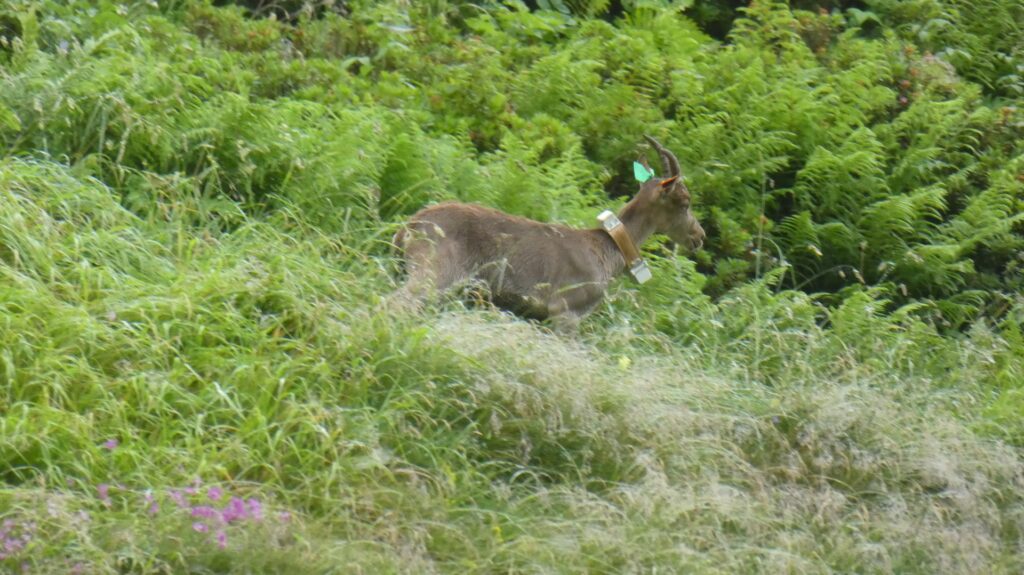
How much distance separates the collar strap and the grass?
0.40 meters

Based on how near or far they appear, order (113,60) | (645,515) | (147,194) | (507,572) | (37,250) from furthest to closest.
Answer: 1. (113,60)
2. (147,194)
3. (37,250)
4. (645,515)
5. (507,572)

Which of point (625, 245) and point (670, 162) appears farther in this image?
point (670, 162)

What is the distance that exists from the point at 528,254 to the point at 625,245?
68 cm

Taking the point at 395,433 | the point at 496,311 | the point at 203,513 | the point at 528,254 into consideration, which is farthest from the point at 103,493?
the point at 528,254

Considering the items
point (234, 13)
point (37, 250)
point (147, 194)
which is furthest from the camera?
point (234, 13)

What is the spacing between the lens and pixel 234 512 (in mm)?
6238

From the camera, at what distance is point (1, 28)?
10711mm

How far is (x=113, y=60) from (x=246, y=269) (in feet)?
7.72

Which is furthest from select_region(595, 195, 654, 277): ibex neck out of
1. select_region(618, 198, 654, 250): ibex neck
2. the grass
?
the grass

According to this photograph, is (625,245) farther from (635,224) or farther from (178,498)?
(178,498)

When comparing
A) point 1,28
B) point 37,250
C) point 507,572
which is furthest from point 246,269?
point 1,28

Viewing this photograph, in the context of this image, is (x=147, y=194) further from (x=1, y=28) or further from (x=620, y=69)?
(x=620, y=69)

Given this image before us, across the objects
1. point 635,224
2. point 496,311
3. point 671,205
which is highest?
point 496,311

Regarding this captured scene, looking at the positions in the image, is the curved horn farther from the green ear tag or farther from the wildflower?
the wildflower
